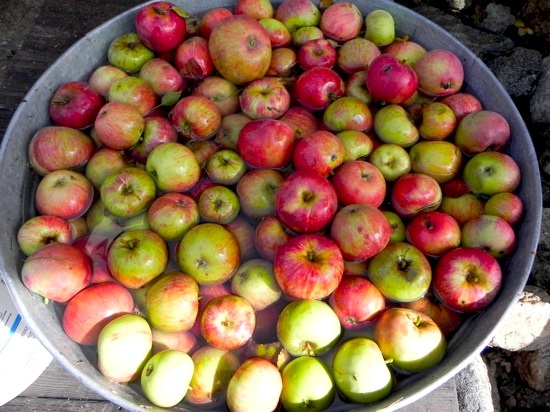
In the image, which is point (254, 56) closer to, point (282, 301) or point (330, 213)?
point (330, 213)

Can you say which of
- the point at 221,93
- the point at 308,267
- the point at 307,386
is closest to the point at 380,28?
the point at 221,93

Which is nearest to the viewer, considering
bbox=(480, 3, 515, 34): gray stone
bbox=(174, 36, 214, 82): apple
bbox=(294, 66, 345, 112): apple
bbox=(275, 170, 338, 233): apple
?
bbox=(275, 170, 338, 233): apple

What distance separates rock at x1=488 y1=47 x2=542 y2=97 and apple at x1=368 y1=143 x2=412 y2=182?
1.57m

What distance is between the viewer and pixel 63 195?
7.74 ft

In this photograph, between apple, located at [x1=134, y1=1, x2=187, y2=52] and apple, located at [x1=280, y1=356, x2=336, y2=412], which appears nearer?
apple, located at [x1=280, y1=356, x2=336, y2=412]

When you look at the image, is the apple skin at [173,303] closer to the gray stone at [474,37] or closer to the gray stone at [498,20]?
the gray stone at [474,37]

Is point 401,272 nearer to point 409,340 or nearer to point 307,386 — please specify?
point 409,340

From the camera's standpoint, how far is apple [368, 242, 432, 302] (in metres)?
2.15

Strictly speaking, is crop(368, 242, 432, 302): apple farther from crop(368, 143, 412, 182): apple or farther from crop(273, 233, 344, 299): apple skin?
crop(368, 143, 412, 182): apple

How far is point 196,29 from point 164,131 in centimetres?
74

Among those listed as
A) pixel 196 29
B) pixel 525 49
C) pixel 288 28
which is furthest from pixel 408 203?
pixel 525 49

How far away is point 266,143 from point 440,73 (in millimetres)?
1020

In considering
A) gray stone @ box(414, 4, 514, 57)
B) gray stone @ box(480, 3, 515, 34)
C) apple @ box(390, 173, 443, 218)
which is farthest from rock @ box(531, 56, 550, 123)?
apple @ box(390, 173, 443, 218)

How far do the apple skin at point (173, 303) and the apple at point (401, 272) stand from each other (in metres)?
0.77
